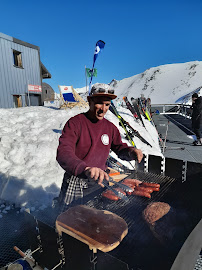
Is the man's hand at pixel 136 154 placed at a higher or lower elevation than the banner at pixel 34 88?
lower

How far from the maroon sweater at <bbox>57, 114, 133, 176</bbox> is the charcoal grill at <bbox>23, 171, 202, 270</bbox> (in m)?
0.59

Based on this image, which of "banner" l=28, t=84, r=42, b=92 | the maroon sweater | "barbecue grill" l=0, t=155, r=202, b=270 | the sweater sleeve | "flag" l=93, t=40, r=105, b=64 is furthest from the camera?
Result: "banner" l=28, t=84, r=42, b=92

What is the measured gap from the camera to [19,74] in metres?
15.0

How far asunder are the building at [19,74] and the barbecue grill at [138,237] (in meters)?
14.3

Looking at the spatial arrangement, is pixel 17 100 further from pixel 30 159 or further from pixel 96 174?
pixel 96 174

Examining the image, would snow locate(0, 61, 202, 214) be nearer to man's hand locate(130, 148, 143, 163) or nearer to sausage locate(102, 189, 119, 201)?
sausage locate(102, 189, 119, 201)

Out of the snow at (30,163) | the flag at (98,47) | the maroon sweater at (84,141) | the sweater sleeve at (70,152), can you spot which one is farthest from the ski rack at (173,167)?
the flag at (98,47)

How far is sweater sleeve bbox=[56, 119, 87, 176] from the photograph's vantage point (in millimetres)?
1923

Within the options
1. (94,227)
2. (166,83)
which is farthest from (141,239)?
(166,83)

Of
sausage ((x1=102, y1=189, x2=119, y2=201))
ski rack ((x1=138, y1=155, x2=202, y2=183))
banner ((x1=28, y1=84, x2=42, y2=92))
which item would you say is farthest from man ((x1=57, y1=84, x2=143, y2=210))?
banner ((x1=28, y1=84, x2=42, y2=92))

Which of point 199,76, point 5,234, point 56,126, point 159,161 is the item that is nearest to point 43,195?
point 5,234

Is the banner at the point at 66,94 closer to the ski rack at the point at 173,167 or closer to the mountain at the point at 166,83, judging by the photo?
the ski rack at the point at 173,167

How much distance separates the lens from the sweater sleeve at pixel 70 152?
6.31 feet

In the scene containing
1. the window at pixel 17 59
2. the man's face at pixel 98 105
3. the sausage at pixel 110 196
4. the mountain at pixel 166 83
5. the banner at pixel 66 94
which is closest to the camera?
the man's face at pixel 98 105
